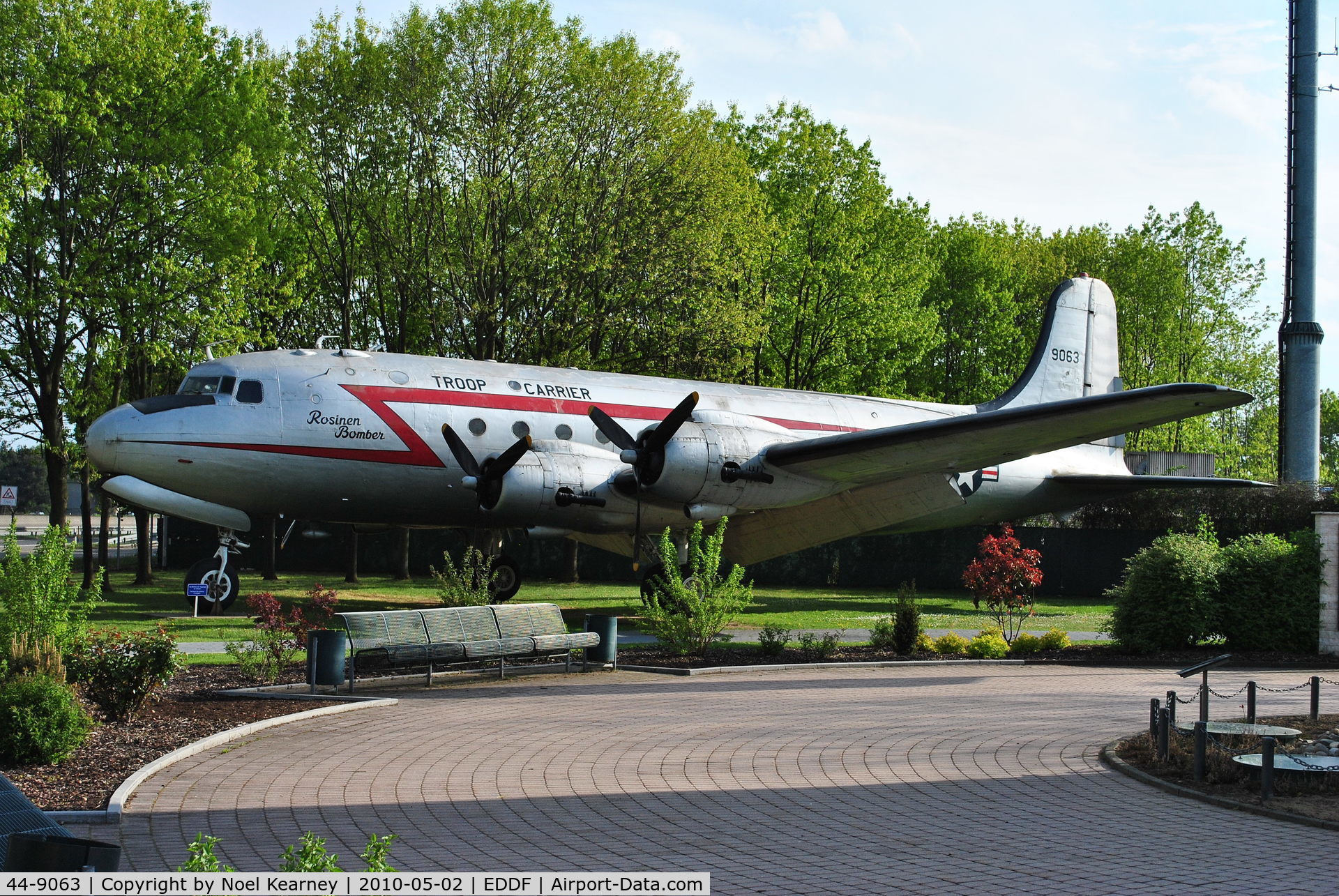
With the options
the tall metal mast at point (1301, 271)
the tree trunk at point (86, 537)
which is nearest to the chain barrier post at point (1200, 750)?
the tree trunk at point (86, 537)

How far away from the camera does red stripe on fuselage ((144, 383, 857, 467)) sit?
1962 cm

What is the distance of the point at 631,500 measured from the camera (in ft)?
67.9

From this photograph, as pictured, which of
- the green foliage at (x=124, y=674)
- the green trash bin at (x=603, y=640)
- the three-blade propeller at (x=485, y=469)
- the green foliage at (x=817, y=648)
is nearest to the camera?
the green foliage at (x=124, y=674)

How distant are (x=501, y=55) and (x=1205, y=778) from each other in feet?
85.4

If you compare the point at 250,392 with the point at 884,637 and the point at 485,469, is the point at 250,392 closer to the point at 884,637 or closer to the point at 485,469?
the point at 485,469

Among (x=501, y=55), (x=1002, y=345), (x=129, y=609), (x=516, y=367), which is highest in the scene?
(x=501, y=55)

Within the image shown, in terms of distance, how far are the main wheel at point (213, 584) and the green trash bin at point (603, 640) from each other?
8021 mm

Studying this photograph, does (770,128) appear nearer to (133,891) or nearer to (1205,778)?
(1205,778)

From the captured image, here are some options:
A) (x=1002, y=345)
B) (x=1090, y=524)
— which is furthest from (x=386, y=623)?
(x=1002, y=345)

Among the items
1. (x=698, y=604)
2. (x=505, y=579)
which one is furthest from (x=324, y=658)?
(x=505, y=579)

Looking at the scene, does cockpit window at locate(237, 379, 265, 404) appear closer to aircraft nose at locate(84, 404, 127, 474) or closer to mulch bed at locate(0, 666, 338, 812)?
aircraft nose at locate(84, 404, 127, 474)

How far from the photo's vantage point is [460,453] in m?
19.9

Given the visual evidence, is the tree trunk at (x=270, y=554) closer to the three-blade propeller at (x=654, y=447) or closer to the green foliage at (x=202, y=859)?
the three-blade propeller at (x=654, y=447)

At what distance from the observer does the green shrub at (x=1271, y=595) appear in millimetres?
18000
